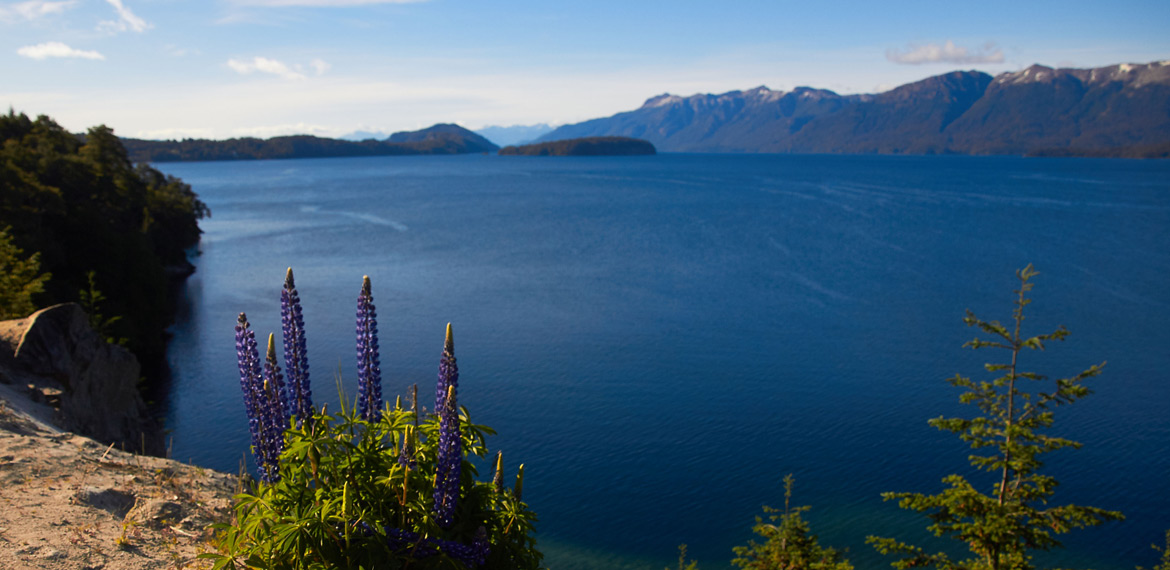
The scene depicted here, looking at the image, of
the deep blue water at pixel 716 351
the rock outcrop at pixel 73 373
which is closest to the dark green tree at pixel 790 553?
the deep blue water at pixel 716 351

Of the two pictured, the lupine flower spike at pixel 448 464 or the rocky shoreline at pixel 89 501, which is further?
the rocky shoreline at pixel 89 501

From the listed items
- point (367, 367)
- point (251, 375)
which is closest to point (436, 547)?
point (367, 367)

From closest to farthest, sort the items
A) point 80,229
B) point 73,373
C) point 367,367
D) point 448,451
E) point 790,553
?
point 448,451, point 367,367, point 790,553, point 73,373, point 80,229

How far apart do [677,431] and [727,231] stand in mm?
57567

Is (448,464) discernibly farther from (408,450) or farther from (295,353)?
(295,353)

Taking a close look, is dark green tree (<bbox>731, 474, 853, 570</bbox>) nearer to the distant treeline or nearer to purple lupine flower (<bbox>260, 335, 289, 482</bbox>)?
purple lupine flower (<bbox>260, 335, 289, 482</bbox>)

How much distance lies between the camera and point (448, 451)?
6082mm

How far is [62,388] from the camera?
738 inches

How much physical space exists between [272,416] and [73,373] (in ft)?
57.2

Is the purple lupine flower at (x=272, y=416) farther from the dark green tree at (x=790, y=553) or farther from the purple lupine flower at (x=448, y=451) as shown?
the dark green tree at (x=790, y=553)

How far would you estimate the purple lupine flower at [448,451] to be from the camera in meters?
6.04

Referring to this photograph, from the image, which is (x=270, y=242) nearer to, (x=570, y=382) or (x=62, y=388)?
(x=570, y=382)

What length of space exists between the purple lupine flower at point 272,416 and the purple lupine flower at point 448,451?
5.33 ft

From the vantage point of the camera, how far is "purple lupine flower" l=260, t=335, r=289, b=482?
6.77 meters
